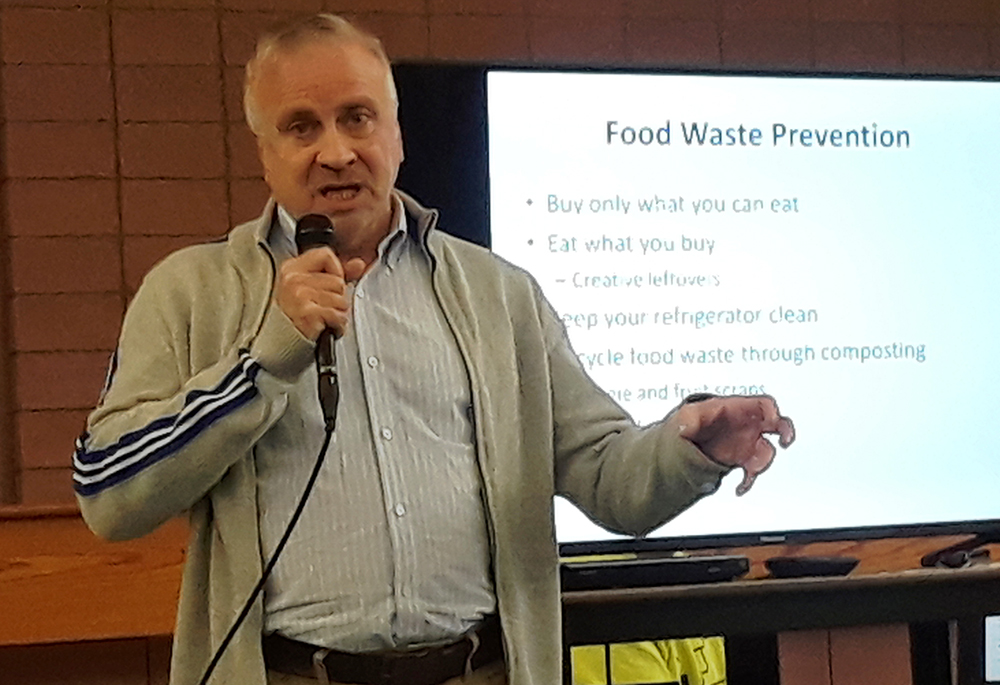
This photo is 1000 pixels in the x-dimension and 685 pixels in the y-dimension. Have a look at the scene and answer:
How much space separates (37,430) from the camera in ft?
7.55

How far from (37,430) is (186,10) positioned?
3.00 ft

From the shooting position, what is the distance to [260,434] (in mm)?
1052

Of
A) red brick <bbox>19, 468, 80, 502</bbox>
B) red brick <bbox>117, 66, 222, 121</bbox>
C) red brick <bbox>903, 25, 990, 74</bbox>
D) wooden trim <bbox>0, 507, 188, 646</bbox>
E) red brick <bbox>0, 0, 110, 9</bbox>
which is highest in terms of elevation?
red brick <bbox>0, 0, 110, 9</bbox>

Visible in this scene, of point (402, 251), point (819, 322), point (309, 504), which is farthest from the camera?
point (819, 322)

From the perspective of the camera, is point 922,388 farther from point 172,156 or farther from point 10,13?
point 10,13

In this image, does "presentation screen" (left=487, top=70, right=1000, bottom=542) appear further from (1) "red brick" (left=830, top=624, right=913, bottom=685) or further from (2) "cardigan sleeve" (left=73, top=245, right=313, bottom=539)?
(2) "cardigan sleeve" (left=73, top=245, right=313, bottom=539)

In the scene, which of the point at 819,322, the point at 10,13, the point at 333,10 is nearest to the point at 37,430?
the point at 10,13

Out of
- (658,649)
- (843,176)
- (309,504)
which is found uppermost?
(843,176)

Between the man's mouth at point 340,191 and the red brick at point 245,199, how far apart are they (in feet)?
4.20

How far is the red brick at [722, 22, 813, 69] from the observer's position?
8.45 ft

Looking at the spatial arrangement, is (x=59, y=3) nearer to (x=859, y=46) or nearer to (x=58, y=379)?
(x=58, y=379)

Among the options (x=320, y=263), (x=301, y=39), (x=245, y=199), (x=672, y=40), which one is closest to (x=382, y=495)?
(x=320, y=263)

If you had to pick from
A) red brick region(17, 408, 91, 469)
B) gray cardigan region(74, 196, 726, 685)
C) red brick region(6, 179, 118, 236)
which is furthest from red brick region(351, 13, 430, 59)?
gray cardigan region(74, 196, 726, 685)

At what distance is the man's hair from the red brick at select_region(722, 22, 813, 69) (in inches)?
61.2
